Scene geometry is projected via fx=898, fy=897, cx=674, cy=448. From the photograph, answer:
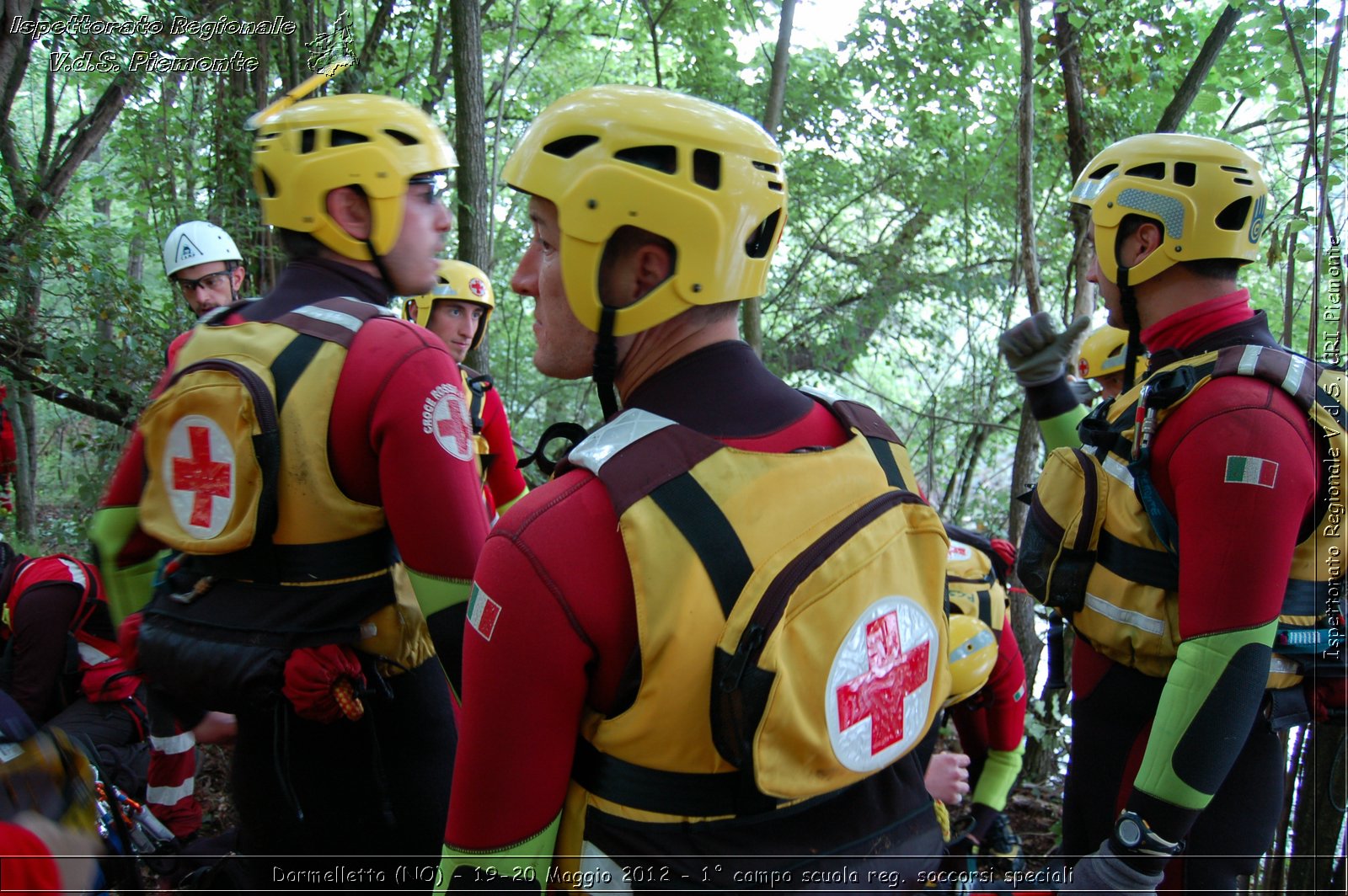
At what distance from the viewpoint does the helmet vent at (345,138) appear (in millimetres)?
2590

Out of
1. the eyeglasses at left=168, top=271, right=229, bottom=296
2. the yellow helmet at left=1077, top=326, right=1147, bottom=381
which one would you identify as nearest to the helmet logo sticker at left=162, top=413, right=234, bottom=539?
the eyeglasses at left=168, top=271, right=229, bottom=296

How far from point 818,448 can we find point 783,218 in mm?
532

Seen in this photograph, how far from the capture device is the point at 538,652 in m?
1.29

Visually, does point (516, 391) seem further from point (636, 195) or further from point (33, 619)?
point (636, 195)

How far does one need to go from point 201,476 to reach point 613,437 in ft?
4.77

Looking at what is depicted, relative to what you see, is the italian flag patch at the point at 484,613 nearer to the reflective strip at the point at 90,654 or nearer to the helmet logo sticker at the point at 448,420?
the helmet logo sticker at the point at 448,420

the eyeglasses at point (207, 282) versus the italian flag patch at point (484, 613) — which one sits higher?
the eyeglasses at point (207, 282)

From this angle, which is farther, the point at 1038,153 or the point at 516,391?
the point at 516,391

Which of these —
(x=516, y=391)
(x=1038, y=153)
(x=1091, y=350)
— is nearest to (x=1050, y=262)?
(x=1038, y=153)

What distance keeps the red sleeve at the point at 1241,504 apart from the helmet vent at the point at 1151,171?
0.82 meters

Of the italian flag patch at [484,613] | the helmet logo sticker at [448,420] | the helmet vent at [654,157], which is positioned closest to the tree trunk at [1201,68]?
the helmet vent at [654,157]

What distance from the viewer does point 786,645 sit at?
1300mm

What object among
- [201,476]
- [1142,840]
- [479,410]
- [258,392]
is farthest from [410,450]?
[479,410]

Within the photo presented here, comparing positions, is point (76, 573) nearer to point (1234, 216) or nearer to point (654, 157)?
point (654, 157)
